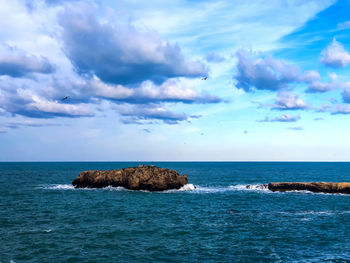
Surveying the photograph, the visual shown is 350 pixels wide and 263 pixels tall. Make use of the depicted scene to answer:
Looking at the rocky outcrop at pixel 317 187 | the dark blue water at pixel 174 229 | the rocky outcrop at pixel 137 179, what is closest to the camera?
the dark blue water at pixel 174 229

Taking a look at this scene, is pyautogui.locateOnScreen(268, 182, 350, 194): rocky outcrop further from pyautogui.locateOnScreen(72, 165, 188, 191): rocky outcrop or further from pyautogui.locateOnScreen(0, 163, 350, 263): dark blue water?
pyautogui.locateOnScreen(72, 165, 188, 191): rocky outcrop

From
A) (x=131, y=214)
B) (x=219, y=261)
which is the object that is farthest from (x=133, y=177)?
(x=219, y=261)

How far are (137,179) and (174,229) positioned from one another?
36.3 m

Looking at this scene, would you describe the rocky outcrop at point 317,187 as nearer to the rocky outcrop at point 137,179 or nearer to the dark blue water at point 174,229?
the dark blue water at point 174,229

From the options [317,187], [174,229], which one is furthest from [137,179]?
[317,187]

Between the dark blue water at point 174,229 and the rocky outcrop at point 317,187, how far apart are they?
8.21 meters

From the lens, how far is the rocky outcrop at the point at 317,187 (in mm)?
68125

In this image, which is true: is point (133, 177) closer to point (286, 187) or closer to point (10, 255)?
point (286, 187)

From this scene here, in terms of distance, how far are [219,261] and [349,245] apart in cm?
1421

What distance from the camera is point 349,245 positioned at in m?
31.1

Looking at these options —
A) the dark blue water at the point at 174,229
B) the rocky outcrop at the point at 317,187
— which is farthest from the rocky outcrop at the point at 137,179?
the rocky outcrop at the point at 317,187

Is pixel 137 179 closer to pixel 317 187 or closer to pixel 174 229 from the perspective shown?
pixel 174 229

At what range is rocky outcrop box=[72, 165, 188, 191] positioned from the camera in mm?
72562

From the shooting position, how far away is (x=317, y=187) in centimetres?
7062
